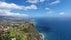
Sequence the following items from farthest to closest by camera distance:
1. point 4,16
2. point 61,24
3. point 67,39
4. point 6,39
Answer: point 61,24
point 67,39
point 4,16
point 6,39

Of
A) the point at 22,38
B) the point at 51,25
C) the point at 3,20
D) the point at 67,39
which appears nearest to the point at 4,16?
the point at 3,20

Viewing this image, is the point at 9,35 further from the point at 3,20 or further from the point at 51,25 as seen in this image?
the point at 51,25

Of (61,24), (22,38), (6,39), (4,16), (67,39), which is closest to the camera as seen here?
(6,39)

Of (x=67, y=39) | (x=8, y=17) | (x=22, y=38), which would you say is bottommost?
(x=67, y=39)

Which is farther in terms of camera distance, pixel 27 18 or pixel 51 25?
pixel 51 25

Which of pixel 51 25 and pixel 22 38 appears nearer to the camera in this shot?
pixel 22 38

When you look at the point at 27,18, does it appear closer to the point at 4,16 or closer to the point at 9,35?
the point at 4,16

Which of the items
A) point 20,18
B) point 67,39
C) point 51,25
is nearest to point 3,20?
point 20,18

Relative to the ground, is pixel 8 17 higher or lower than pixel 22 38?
higher

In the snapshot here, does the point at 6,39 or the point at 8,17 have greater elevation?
the point at 8,17
